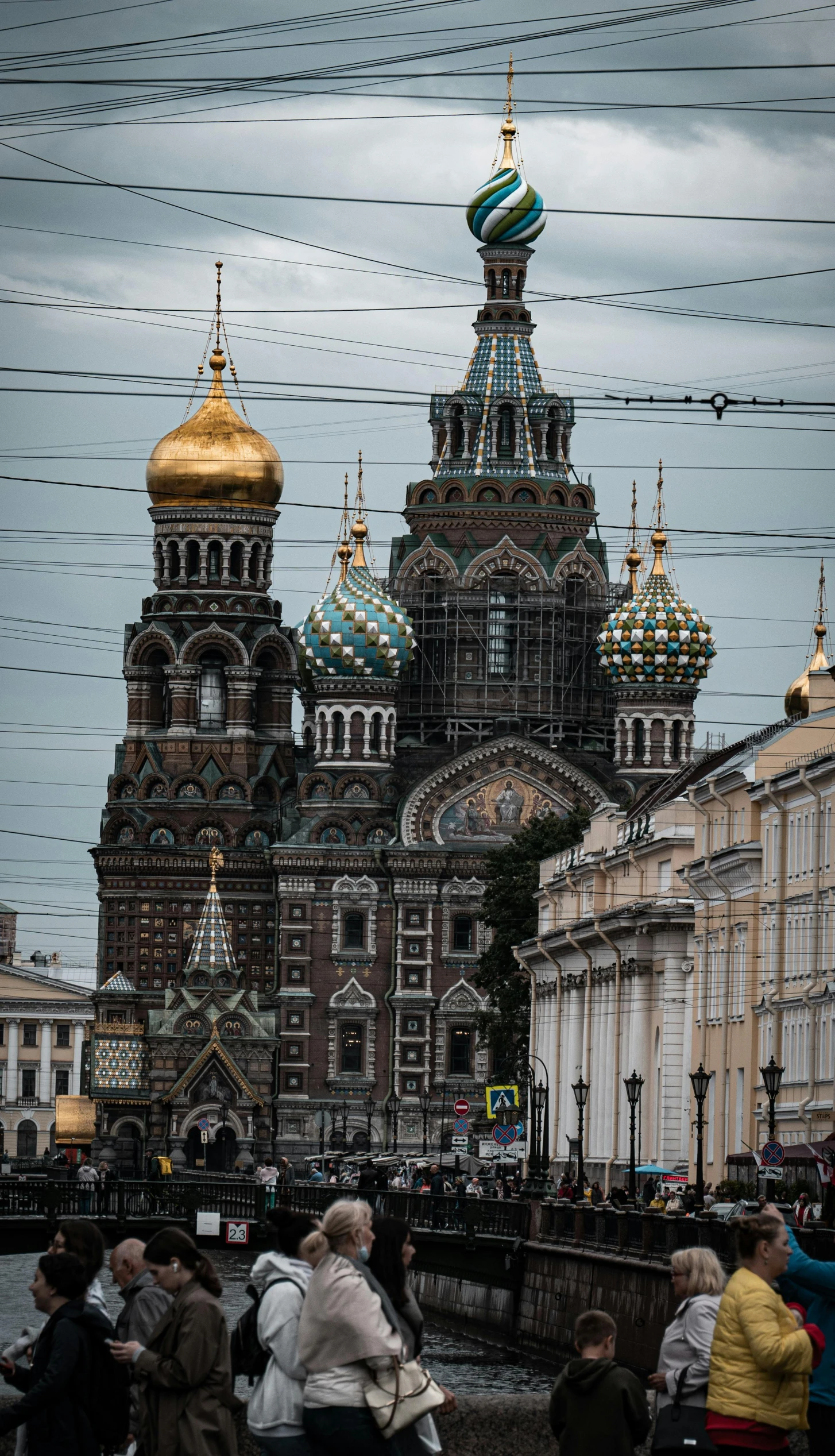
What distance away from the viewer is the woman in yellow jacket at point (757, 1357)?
11.4m

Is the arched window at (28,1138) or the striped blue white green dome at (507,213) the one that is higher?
the striped blue white green dome at (507,213)

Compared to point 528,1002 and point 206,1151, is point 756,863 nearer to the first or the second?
point 528,1002

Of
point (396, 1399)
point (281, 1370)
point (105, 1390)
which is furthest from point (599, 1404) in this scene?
point (105, 1390)

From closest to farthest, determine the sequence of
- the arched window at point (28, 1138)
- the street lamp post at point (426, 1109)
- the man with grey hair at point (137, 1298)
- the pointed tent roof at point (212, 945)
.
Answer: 1. the man with grey hair at point (137, 1298)
2. the street lamp post at point (426, 1109)
3. the pointed tent roof at point (212, 945)
4. the arched window at point (28, 1138)

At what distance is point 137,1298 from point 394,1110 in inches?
2867

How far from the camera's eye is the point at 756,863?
4591cm

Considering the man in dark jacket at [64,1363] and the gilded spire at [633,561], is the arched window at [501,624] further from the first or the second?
the man in dark jacket at [64,1363]

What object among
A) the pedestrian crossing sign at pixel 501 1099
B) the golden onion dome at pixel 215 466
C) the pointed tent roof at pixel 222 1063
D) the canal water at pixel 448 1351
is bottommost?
the canal water at pixel 448 1351

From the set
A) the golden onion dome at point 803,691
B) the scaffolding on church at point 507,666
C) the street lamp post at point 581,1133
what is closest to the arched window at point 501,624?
the scaffolding on church at point 507,666

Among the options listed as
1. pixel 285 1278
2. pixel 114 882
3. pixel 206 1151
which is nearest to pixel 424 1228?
pixel 285 1278

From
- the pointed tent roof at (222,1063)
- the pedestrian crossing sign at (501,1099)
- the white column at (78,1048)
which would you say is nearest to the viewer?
the pedestrian crossing sign at (501,1099)

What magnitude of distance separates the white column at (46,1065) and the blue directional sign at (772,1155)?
8570 cm

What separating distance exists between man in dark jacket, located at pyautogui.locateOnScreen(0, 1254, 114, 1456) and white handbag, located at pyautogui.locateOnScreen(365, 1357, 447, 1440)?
129 cm

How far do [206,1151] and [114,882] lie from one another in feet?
34.0
